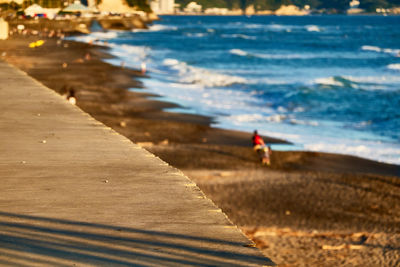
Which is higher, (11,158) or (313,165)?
(11,158)

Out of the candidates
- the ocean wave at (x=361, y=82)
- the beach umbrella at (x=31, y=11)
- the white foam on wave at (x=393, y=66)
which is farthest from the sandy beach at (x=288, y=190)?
the beach umbrella at (x=31, y=11)

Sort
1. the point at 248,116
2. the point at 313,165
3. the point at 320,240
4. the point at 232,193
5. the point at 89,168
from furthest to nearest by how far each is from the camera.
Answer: the point at 248,116 → the point at 313,165 → the point at 232,193 → the point at 320,240 → the point at 89,168

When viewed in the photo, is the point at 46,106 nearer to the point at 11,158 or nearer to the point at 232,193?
the point at 11,158

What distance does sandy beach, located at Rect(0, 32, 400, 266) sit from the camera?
11.5m

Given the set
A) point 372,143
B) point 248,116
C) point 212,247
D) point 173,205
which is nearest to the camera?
point 212,247

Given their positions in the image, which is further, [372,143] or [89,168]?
[372,143]

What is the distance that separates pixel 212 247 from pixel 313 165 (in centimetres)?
1489

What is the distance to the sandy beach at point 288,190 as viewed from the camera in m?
11.5

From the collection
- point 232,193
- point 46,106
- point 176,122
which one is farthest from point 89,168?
point 176,122

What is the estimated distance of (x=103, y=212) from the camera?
185 inches

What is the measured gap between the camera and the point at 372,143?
2383 centimetres

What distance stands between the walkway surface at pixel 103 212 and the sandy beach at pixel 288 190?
16.2 ft

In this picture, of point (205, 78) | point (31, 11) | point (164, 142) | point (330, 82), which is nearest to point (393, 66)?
point (330, 82)

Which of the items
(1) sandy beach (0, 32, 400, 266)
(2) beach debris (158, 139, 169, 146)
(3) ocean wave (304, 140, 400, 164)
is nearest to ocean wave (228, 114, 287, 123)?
(1) sandy beach (0, 32, 400, 266)
